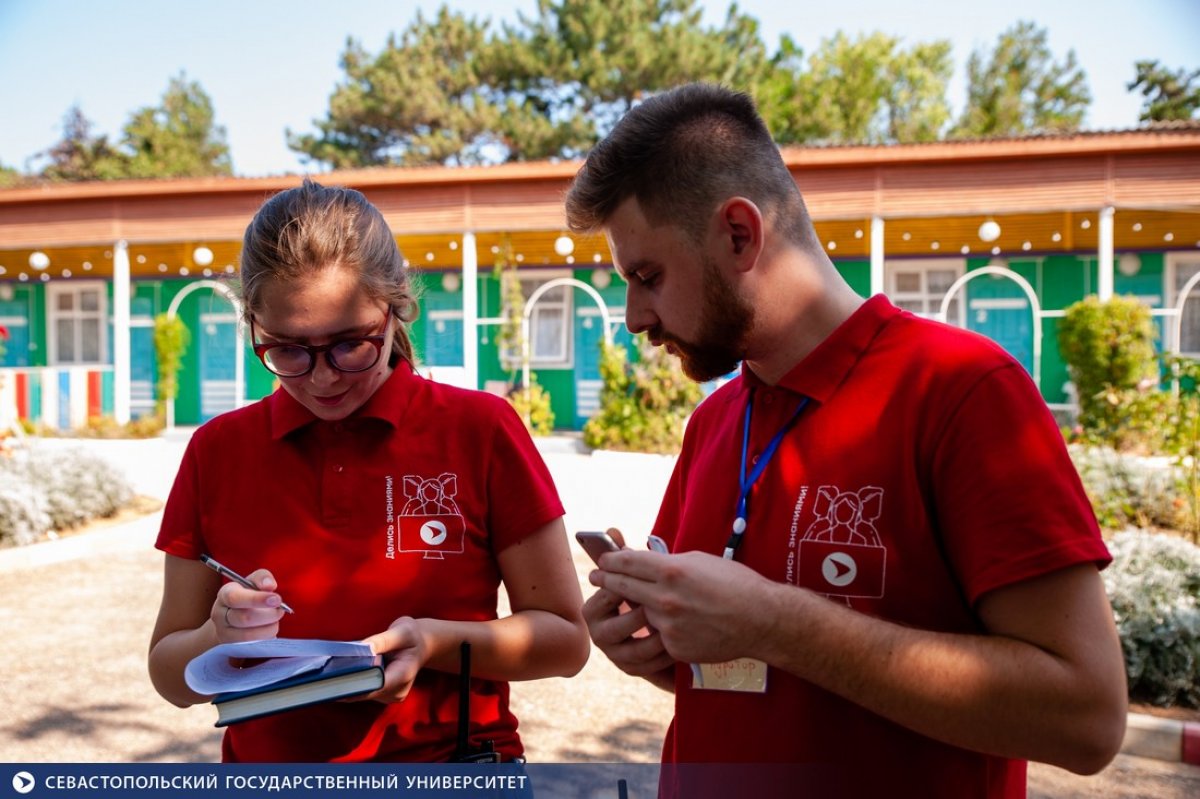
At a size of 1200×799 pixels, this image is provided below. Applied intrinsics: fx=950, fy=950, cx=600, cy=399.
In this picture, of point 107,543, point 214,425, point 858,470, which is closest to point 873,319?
point 858,470

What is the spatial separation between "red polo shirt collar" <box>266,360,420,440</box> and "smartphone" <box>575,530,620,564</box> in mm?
601

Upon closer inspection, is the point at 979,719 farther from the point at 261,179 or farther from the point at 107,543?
the point at 261,179

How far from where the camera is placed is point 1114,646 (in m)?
1.26

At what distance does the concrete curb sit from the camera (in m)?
4.43

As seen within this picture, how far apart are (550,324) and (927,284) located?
7213mm

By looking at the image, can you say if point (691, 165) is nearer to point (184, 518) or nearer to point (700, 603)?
point (700, 603)

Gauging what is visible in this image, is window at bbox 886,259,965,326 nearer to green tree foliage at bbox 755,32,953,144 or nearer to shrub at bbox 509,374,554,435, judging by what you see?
shrub at bbox 509,374,554,435

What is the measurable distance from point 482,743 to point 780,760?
66 cm

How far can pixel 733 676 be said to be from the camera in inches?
59.9

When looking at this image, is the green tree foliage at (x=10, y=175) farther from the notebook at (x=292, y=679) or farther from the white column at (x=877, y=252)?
the notebook at (x=292, y=679)

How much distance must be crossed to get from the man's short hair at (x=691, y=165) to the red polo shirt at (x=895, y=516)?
278 millimetres

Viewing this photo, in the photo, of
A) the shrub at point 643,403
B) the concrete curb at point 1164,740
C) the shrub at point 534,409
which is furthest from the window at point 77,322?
the concrete curb at point 1164,740

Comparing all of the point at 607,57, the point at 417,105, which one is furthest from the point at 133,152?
the point at 607,57

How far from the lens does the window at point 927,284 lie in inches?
695
